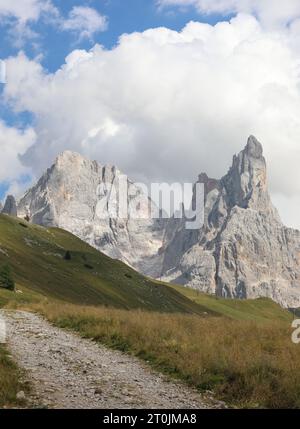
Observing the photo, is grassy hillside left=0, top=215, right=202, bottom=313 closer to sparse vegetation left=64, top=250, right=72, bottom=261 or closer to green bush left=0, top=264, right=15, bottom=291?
sparse vegetation left=64, top=250, right=72, bottom=261

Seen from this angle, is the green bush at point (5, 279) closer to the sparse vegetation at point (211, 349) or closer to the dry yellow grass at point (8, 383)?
the sparse vegetation at point (211, 349)

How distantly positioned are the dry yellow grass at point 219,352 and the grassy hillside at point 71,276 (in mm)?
45094

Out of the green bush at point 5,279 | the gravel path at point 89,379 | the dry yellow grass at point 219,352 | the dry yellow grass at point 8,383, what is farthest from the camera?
the green bush at point 5,279

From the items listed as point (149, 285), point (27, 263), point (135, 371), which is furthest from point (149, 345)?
point (149, 285)

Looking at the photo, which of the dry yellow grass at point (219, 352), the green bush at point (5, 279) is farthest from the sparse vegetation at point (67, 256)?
the dry yellow grass at point (219, 352)

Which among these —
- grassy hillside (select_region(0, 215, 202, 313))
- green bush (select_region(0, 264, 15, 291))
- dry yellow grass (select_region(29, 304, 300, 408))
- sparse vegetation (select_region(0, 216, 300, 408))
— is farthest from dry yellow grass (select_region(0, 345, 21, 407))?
grassy hillside (select_region(0, 215, 202, 313))

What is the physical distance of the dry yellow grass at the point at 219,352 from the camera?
493 inches

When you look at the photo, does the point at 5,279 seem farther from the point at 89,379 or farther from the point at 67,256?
the point at 67,256

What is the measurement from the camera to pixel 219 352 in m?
16.5

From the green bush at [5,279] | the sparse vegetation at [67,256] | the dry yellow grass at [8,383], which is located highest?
the sparse vegetation at [67,256]

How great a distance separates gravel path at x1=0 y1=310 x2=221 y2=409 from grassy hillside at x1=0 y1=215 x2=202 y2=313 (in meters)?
48.4

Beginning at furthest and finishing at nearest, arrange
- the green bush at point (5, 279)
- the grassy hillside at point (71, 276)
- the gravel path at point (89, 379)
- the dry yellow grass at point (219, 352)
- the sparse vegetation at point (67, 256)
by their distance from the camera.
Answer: the sparse vegetation at point (67, 256), the grassy hillside at point (71, 276), the green bush at point (5, 279), the dry yellow grass at point (219, 352), the gravel path at point (89, 379)
